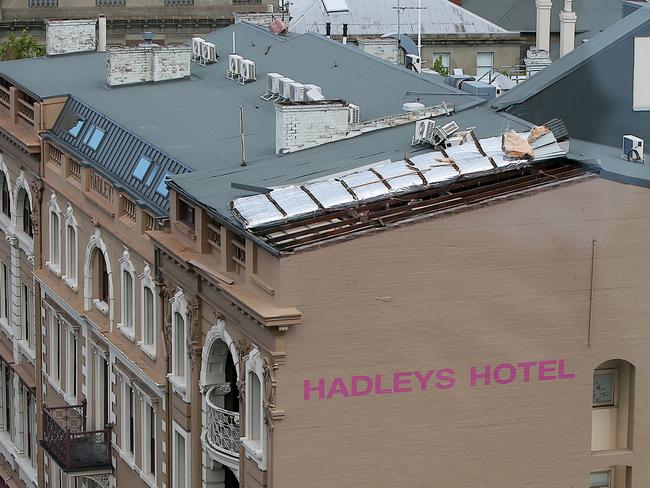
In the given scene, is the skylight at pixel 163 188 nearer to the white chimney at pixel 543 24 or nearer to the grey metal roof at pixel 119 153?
the grey metal roof at pixel 119 153

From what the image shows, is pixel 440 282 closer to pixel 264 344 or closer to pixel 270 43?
pixel 264 344

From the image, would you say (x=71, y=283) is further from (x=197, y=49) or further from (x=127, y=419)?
(x=197, y=49)

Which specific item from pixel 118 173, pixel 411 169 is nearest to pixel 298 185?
pixel 411 169

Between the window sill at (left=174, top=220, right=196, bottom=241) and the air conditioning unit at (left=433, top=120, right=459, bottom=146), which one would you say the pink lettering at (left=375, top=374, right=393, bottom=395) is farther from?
the window sill at (left=174, top=220, right=196, bottom=241)

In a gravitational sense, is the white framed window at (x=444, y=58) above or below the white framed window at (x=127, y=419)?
above

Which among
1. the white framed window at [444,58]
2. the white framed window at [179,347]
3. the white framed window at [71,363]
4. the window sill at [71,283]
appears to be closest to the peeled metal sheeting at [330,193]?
the white framed window at [179,347]
